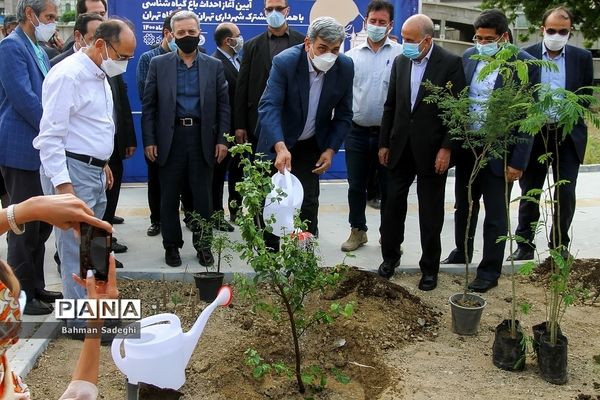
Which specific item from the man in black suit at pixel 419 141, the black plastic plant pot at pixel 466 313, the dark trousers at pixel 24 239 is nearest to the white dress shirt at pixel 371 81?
the man in black suit at pixel 419 141

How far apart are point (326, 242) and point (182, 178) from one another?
1.59m

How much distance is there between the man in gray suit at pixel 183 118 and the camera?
4.87 metres

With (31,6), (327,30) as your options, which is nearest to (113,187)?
(31,6)

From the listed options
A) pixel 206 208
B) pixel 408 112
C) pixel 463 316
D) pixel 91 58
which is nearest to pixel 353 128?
pixel 408 112

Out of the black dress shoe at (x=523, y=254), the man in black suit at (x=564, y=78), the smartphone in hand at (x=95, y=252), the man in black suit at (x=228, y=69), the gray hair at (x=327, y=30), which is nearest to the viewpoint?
the smartphone in hand at (x=95, y=252)

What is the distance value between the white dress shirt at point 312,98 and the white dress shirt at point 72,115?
160 centimetres

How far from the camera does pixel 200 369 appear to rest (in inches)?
138

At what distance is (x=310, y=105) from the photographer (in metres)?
4.85

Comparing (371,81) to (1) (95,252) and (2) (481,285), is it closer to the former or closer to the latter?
(2) (481,285)

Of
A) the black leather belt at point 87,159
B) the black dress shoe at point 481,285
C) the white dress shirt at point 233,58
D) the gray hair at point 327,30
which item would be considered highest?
the gray hair at point 327,30

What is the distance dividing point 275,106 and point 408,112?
99 centimetres

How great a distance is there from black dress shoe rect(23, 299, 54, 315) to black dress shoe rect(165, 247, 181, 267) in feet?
3.82

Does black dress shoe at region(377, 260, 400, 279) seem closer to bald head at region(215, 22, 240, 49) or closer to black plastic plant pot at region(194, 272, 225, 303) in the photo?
black plastic plant pot at region(194, 272, 225, 303)

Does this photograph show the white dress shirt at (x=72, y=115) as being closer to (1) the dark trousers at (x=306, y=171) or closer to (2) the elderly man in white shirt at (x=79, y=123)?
(2) the elderly man in white shirt at (x=79, y=123)
